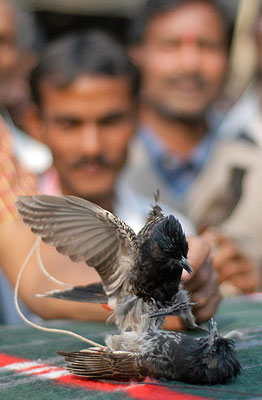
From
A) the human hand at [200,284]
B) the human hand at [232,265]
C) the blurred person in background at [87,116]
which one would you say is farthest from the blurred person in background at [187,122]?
the human hand at [200,284]

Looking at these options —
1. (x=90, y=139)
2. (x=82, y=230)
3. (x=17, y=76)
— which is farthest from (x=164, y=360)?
(x=17, y=76)

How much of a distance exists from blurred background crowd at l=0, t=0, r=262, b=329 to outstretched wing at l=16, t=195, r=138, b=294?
687 mm

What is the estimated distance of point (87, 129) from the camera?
1.87m

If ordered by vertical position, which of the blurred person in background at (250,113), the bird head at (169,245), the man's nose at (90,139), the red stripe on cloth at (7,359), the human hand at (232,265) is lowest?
the red stripe on cloth at (7,359)

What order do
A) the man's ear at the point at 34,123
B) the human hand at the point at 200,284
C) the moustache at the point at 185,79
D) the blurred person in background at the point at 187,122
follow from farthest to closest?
the moustache at the point at 185,79
the blurred person in background at the point at 187,122
the man's ear at the point at 34,123
the human hand at the point at 200,284

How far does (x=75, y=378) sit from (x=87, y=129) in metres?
1.35

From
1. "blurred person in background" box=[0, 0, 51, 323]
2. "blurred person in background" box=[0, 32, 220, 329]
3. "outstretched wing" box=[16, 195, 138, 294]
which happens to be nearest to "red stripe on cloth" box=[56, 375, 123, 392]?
"outstretched wing" box=[16, 195, 138, 294]

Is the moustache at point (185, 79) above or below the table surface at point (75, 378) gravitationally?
above

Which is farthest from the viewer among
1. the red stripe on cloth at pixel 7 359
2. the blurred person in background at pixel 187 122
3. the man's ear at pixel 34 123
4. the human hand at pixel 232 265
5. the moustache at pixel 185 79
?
the moustache at pixel 185 79

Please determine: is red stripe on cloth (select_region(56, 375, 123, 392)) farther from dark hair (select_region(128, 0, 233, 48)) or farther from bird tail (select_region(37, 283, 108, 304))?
dark hair (select_region(128, 0, 233, 48))

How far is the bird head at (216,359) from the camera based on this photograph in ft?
1.78

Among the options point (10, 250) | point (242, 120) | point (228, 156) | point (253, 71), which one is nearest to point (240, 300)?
point (10, 250)

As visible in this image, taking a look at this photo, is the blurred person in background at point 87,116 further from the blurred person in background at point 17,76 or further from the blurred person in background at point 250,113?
the blurred person in background at point 250,113

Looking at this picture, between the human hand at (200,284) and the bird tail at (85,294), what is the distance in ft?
0.46
